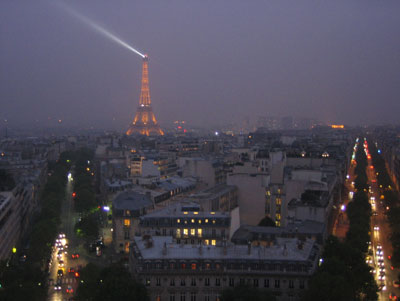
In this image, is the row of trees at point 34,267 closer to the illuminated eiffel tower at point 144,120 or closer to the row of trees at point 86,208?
the row of trees at point 86,208

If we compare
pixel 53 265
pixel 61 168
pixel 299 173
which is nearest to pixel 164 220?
pixel 53 265

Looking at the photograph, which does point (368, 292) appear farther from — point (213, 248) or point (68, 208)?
point (68, 208)

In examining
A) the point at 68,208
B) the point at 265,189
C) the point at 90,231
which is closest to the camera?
the point at 90,231

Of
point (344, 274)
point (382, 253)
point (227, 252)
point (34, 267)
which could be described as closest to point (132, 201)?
point (34, 267)

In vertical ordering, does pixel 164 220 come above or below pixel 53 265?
above


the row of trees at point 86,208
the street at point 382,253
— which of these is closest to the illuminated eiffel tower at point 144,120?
the row of trees at point 86,208

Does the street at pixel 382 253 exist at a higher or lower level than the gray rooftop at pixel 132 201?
lower

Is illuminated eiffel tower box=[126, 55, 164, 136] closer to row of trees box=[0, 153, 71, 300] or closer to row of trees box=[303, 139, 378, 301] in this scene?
row of trees box=[0, 153, 71, 300]

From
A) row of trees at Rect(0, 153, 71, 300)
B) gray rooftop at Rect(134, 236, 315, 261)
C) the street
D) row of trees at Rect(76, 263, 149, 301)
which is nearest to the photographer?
row of trees at Rect(76, 263, 149, 301)

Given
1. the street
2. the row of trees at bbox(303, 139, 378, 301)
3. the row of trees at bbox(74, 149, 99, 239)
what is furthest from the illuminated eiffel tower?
the row of trees at bbox(303, 139, 378, 301)

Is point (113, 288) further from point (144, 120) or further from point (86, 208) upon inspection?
point (144, 120)

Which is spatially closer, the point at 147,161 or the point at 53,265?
the point at 53,265
